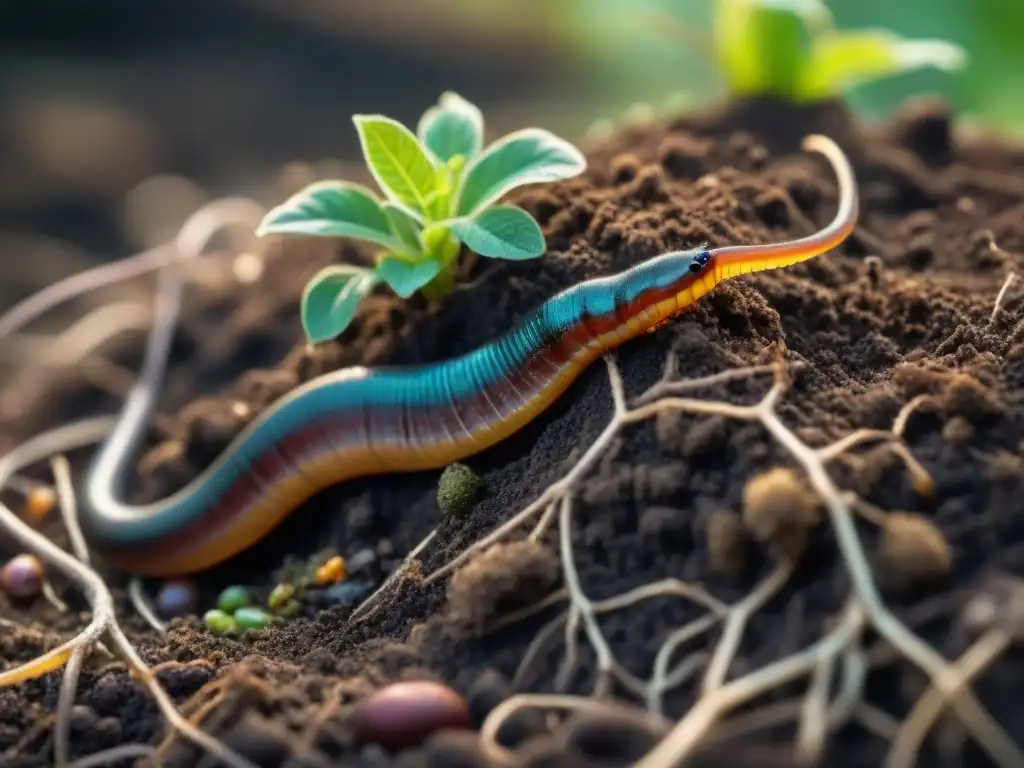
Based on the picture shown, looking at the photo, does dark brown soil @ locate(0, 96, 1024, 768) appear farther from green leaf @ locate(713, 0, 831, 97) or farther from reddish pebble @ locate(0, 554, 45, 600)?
green leaf @ locate(713, 0, 831, 97)

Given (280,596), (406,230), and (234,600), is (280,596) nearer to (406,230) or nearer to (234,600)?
(234,600)

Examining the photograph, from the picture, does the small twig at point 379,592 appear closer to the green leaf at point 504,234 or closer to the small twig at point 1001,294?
the green leaf at point 504,234

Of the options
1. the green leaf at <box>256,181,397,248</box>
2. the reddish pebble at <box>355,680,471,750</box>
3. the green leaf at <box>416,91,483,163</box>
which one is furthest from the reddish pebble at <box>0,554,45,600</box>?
the green leaf at <box>416,91,483,163</box>

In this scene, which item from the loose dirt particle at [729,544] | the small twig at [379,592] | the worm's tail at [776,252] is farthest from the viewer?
the small twig at [379,592]

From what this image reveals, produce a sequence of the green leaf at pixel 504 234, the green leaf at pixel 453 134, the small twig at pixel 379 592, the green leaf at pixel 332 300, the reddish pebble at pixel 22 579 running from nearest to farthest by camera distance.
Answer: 1. the small twig at pixel 379 592
2. the green leaf at pixel 504 234
3. the green leaf at pixel 332 300
4. the green leaf at pixel 453 134
5. the reddish pebble at pixel 22 579

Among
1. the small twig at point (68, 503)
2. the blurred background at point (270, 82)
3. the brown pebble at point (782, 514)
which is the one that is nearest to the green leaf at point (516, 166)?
the brown pebble at point (782, 514)

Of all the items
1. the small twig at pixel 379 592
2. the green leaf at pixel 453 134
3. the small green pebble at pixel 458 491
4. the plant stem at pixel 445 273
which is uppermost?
the green leaf at pixel 453 134
